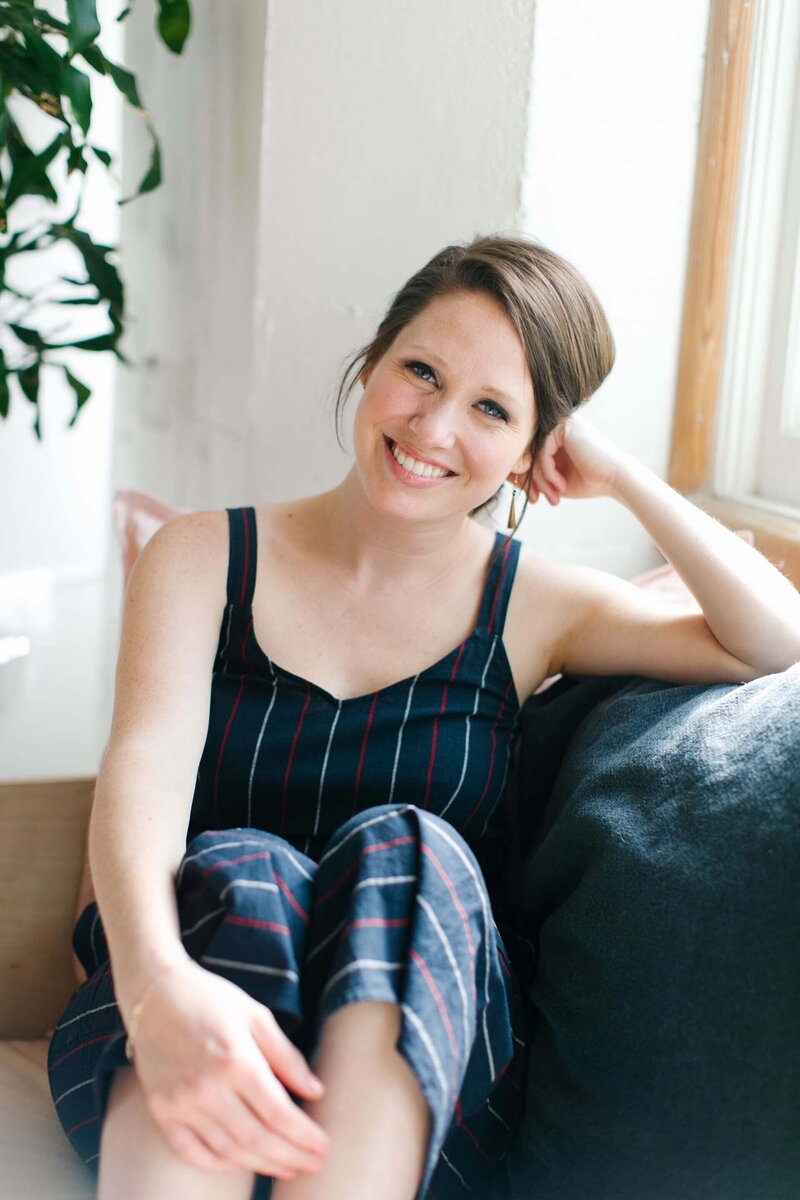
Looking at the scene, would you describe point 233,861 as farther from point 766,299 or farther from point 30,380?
point 766,299

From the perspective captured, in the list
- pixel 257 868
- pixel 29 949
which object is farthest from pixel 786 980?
pixel 29 949

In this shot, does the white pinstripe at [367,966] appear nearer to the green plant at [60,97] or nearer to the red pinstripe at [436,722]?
the red pinstripe at [436,722]

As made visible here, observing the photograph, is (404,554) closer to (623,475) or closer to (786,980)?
(623,475)

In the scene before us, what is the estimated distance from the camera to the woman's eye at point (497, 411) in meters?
1.30

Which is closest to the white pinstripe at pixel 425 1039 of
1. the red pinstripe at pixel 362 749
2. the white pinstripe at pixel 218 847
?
the white pinstripe at pixel 218 847

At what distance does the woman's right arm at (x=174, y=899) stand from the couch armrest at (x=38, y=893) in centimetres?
20

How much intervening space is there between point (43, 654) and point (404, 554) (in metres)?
1.43

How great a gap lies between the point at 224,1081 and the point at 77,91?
126 cm

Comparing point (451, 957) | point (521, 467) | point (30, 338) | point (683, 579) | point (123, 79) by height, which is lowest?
point (451, 957)

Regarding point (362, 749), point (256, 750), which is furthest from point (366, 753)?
point (256, 750)

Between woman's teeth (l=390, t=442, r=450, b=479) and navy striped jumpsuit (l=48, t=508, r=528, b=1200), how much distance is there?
187 mm

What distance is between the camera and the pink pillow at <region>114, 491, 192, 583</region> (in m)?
1.62

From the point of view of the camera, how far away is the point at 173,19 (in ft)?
5.26

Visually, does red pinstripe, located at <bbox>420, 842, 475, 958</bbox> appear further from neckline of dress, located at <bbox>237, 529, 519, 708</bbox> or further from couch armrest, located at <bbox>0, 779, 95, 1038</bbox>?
couch armrest, located at <bbox>0, 779, 95, 1038</bbox>
